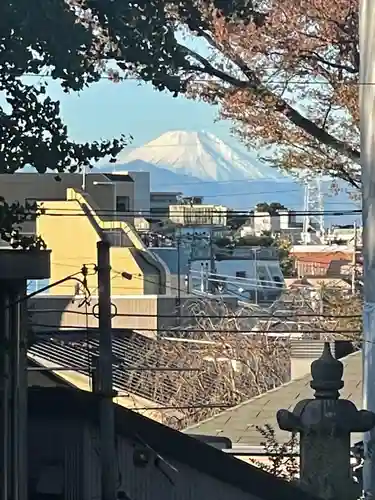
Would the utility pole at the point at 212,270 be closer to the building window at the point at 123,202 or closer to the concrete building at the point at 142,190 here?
the building window at the point at 123,202

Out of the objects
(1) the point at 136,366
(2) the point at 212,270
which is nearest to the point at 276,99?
(1) the point at 136,366

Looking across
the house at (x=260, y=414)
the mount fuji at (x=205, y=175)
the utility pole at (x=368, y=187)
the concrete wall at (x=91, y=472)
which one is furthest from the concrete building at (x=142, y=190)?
the concrete wall at (x=91, y=472)

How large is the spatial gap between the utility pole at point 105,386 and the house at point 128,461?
232 mm

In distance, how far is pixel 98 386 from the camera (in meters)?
5.33

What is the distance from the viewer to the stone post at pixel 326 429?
524cm

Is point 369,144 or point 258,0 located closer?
point 369,144

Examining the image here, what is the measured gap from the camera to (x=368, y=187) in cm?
625

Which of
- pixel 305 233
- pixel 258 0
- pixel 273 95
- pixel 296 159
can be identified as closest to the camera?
pixel 258 0

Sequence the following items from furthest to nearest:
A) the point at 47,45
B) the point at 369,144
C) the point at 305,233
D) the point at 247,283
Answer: the point at 305,233 → the point at 247,283 → the point at 369,144 → the point at 47,45

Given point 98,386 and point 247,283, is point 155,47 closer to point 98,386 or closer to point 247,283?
point 98,386

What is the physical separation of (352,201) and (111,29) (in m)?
5.60

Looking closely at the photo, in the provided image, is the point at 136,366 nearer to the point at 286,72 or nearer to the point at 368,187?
the point at 286,72

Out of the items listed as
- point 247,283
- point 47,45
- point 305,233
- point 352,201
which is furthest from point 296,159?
point 305,233

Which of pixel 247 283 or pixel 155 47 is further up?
pixel 155 47
